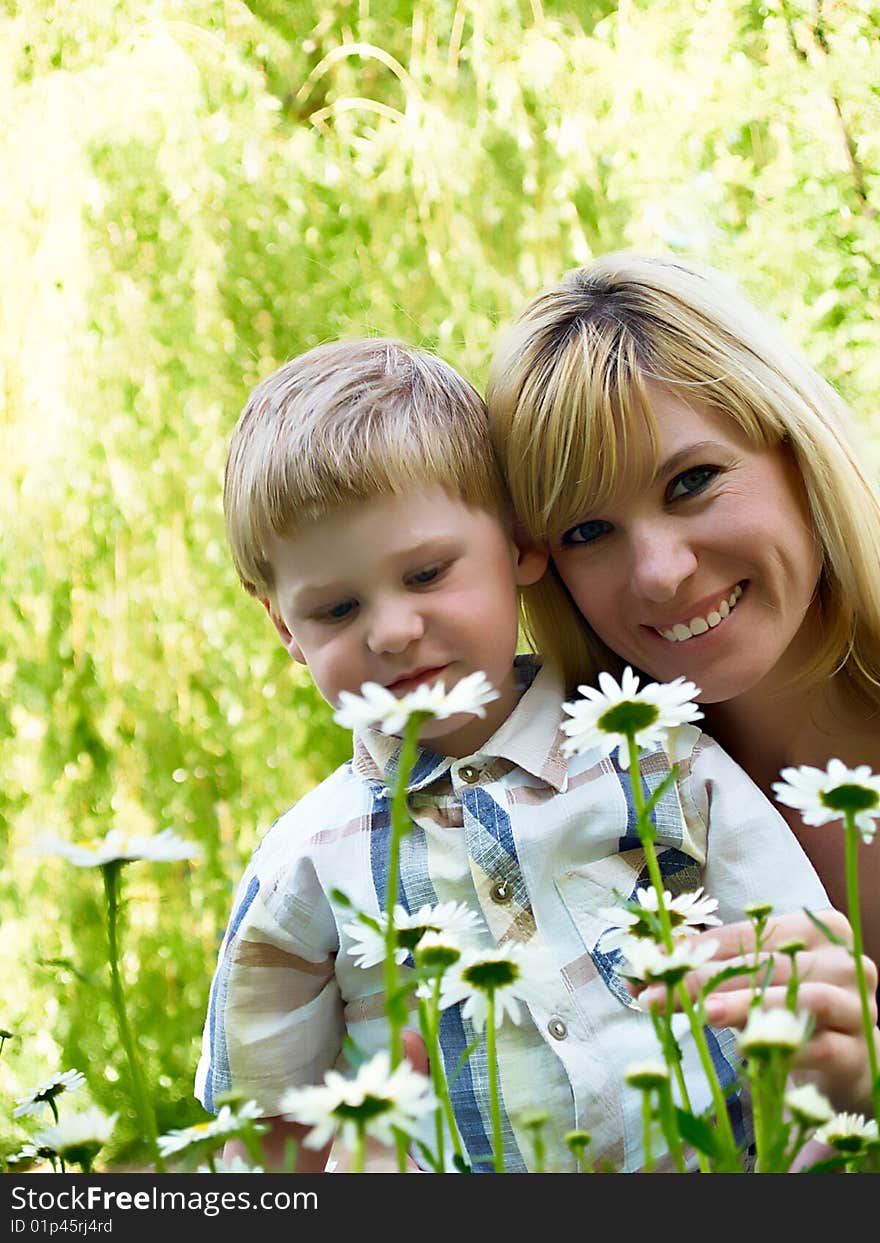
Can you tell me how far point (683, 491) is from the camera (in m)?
1.10

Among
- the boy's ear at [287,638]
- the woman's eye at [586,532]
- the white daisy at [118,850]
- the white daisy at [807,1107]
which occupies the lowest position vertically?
the white daisy at [807,1107]

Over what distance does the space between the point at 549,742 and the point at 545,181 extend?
158 cm

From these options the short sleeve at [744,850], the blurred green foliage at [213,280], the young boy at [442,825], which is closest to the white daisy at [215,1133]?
the young boy at [442,825]

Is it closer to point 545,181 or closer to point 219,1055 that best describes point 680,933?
point 219,1055

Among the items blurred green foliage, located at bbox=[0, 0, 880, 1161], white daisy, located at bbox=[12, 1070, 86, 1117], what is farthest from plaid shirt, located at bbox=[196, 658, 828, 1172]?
blurred green foliage, located at bbox=[0, 0, 880, 1161]

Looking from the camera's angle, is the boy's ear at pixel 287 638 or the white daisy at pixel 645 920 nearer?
the white daisy at pixel 645 920

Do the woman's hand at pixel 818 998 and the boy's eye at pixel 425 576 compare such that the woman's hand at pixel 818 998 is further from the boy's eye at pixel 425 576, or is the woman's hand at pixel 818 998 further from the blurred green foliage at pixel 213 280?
the blurred green foliage at pixel 213 280

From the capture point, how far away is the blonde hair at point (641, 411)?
108cm

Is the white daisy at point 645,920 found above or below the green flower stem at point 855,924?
above

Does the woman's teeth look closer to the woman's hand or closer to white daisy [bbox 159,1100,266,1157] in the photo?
the woman's hand

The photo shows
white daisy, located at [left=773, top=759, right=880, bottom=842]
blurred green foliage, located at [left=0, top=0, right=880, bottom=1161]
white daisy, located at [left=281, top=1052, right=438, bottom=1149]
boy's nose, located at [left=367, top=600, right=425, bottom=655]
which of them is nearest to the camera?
white daisy, located at [left=281, top=1052, right=438, bottom=1149]

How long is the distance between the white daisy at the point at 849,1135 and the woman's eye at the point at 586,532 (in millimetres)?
678

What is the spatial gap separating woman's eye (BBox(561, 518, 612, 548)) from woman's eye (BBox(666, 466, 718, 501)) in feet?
0.18

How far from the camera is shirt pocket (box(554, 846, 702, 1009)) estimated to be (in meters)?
0.95
